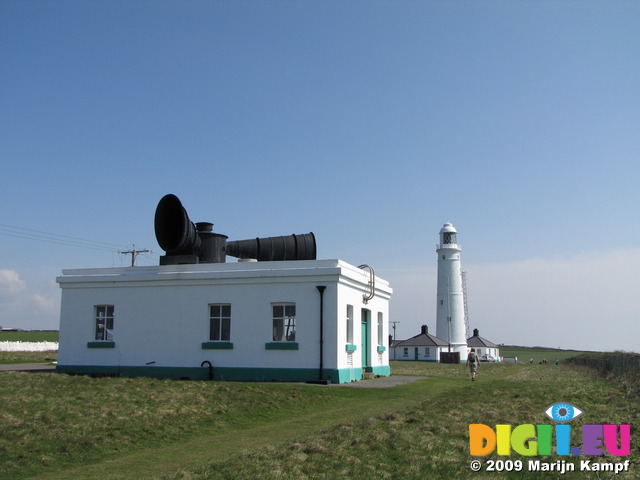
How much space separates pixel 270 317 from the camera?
2084 cm

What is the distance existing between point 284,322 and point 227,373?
2.59 meters

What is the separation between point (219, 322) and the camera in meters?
21.6

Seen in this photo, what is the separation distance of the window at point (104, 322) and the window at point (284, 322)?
21.6 feet

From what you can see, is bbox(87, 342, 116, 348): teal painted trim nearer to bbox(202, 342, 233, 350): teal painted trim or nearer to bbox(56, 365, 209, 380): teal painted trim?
bbox(56, 365, 209, 380): teal painted trim

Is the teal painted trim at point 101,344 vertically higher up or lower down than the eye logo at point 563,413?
higher up

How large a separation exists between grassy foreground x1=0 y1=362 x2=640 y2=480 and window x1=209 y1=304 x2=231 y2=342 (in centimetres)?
328

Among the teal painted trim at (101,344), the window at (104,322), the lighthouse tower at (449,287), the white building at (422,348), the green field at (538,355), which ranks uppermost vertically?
the lighthouse tower at (449,287)

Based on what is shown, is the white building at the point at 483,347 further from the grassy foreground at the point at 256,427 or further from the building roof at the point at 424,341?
the grassy foreground at the point at 256,427

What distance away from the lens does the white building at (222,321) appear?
2042 centimetres

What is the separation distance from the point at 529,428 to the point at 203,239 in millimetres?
16055

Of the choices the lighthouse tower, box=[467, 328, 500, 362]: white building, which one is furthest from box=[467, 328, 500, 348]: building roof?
the lighthouse tower

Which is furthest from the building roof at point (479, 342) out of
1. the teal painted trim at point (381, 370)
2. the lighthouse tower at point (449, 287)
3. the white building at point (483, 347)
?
the teal painted trim at point (381, 370)

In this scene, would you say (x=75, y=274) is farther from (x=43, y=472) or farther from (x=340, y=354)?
(x=43, y=472)

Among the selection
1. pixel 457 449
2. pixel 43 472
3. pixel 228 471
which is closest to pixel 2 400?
pixel 43 472
